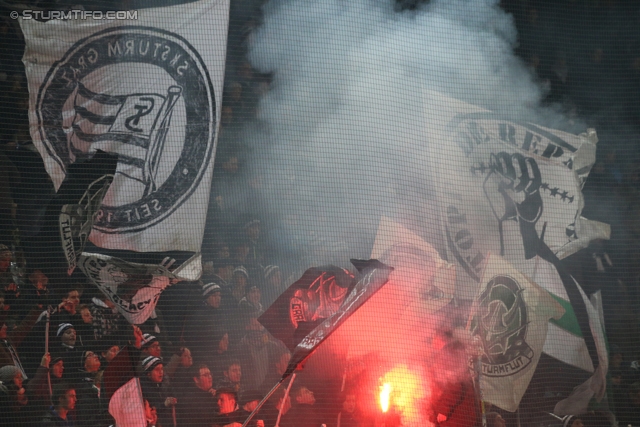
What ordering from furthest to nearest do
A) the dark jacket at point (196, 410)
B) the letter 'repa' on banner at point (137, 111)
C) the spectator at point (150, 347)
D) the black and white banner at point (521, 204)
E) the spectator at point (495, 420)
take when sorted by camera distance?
the black and white banner at point (521, 204) → the spectator at point (495, 420) → the letter 'repa' on banner at point (137, 111) → the spectator at point (150, 347) → the dark jacket at point (196, 410)

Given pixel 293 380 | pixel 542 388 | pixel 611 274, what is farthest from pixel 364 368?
pixel 611 274

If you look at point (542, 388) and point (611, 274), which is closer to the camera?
point (542, 388)

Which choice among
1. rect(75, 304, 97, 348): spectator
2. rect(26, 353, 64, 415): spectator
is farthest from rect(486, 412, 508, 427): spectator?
rect(26, 353, 64, 415): spectator

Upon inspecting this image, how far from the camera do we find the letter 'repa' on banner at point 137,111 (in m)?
5.16

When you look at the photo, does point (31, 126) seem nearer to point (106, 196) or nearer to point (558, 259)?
point (106, 196)

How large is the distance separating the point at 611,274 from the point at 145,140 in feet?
12.6

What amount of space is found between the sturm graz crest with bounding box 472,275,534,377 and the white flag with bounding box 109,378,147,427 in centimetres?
257

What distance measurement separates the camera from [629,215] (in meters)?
6.22

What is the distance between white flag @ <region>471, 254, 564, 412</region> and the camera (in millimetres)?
5656

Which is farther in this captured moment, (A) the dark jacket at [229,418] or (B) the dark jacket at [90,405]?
(A) the dark jacket at [229,418]

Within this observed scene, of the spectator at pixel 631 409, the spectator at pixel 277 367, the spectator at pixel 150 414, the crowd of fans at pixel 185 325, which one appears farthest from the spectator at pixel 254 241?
the spectator at pixel 631 409

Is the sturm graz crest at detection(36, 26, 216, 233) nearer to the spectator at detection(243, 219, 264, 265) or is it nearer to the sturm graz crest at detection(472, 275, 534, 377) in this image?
the spectator at detection(243, 219, 264, 265)

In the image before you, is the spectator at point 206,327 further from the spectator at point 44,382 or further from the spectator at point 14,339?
the spectator at point 14,339

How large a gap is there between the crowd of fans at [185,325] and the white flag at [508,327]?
25cm
